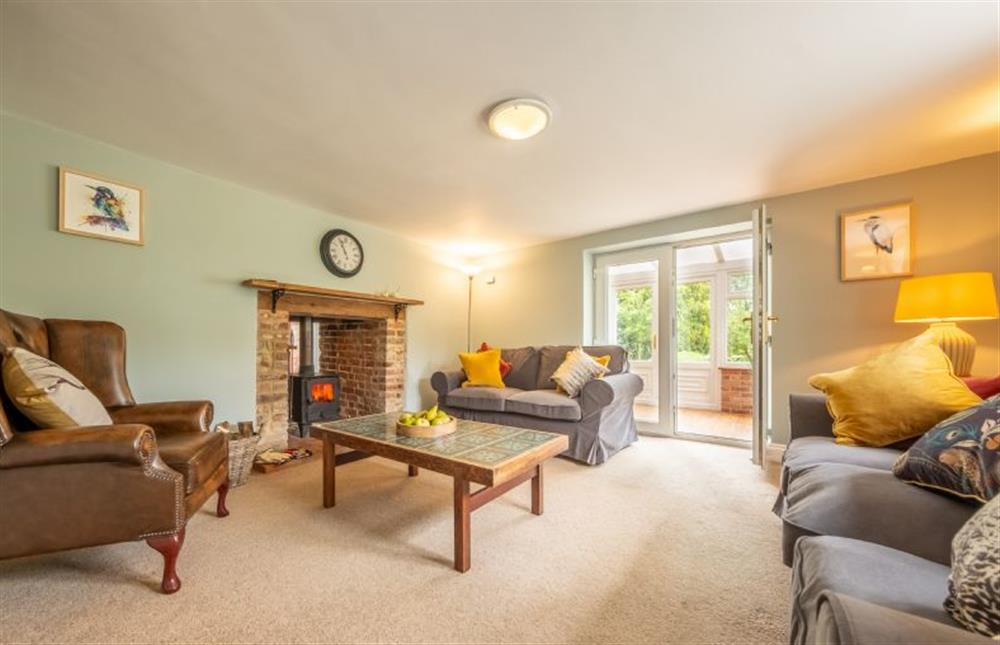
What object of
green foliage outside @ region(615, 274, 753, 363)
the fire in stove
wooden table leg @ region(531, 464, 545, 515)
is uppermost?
green foliage outside @ region(615, 274, 753, 363)

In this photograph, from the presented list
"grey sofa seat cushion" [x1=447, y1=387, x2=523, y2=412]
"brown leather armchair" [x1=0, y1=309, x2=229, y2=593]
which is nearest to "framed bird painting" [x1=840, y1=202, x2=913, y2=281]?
"grey sofa seat cushion" [x1=447, y1=387, x2=523, y2=412]

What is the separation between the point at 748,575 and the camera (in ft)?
5.13

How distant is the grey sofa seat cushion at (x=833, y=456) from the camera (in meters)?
1.45

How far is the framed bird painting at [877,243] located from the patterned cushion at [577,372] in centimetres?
195

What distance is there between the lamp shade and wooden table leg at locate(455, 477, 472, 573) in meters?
2.78

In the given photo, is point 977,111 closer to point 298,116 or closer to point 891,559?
point 891,559

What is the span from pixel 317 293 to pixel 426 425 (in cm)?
200

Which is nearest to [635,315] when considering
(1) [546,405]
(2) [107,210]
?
(1) [546,405]

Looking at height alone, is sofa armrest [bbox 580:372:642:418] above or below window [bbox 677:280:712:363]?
below

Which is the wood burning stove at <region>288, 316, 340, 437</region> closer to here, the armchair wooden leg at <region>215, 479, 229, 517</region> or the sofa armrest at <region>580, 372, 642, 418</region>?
the armchair wooden leg at <region>215, 479, 229, 517</region>

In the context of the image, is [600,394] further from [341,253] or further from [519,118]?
[341,253]

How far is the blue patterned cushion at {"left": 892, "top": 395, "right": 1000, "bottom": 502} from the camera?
96 centimetres

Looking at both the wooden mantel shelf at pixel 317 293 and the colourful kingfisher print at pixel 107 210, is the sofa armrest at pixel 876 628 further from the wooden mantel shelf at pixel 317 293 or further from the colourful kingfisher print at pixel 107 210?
the colourful kingfisher print at pixel 107 210

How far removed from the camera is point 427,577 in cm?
156
